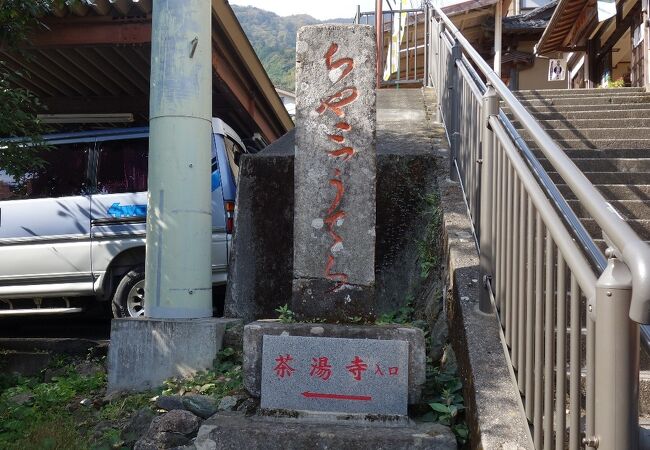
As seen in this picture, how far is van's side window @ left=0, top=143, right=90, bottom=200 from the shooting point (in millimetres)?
6523

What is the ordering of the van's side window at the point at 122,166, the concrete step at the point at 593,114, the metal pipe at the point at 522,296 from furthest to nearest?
the van's side window at the point at 122,166, the concrete step at the point at 593,114, the metal pipe at the point at 522,296

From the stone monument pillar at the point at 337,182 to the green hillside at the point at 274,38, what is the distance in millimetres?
37414

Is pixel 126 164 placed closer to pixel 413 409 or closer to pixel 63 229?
pixel 63 229

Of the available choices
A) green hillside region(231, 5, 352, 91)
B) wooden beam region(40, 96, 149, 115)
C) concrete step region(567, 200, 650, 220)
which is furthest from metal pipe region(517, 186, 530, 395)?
green hillside region(231, 5, 352, 91)

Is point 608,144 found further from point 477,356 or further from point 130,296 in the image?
point 130,296

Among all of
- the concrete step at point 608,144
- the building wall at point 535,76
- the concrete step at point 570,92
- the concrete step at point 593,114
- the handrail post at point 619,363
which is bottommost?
the handrail post at point 619,363

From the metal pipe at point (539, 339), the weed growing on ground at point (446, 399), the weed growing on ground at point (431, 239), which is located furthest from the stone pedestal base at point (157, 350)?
the metal pipe at point (539, 339)

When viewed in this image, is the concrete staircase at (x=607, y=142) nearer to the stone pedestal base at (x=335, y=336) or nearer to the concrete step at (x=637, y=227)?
the concrete step at (x=637, y=227)

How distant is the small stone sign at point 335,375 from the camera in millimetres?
3240

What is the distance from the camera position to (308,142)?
142 inches

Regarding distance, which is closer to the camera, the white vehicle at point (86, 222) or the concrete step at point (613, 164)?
the concrete step at point (613, 164)

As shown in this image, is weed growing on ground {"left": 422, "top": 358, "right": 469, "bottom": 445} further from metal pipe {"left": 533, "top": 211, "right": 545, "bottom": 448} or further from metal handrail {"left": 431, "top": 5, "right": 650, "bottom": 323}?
metal handrail {"left": 431, "top": 5, "right": 650, "bottom": 323}

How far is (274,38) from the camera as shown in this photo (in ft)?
214

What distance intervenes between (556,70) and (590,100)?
9.94 metres
